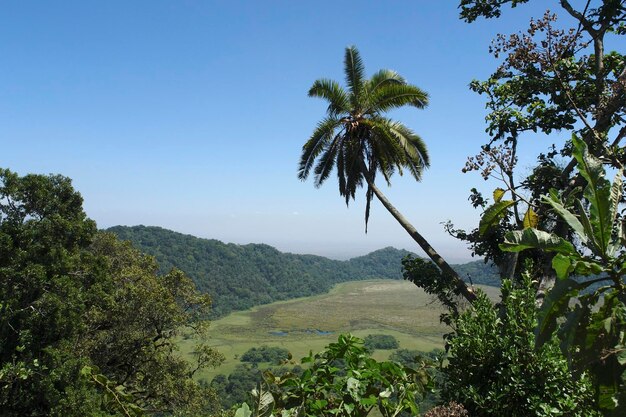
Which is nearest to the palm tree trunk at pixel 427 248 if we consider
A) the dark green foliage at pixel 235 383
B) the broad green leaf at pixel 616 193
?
the broad green leaf at pixel 616 193

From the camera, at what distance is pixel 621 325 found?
285cm

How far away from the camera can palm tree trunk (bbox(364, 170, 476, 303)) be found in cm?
1056

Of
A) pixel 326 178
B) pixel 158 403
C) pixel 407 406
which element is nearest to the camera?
pixel 407 406

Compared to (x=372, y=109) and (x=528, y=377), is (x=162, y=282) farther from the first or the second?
(x=528, y=377)

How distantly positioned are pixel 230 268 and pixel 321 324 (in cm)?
5070

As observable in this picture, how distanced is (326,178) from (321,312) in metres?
115

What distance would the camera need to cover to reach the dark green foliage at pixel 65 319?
11.5m

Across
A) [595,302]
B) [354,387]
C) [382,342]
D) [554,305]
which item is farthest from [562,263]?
[382,342]

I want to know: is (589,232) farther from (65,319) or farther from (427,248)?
(65,319)

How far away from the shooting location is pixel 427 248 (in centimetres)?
1145

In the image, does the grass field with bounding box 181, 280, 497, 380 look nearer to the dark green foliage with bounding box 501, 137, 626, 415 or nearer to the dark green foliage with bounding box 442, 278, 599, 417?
the dark green foliage with bounding box 442, 278, 599, 417

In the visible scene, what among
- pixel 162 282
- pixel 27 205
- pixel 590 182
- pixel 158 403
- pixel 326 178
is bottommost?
pixel 158 403

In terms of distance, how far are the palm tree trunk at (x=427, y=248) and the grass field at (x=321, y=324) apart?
61.5 metres

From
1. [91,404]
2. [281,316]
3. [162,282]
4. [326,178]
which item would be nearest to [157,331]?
[162,282]
